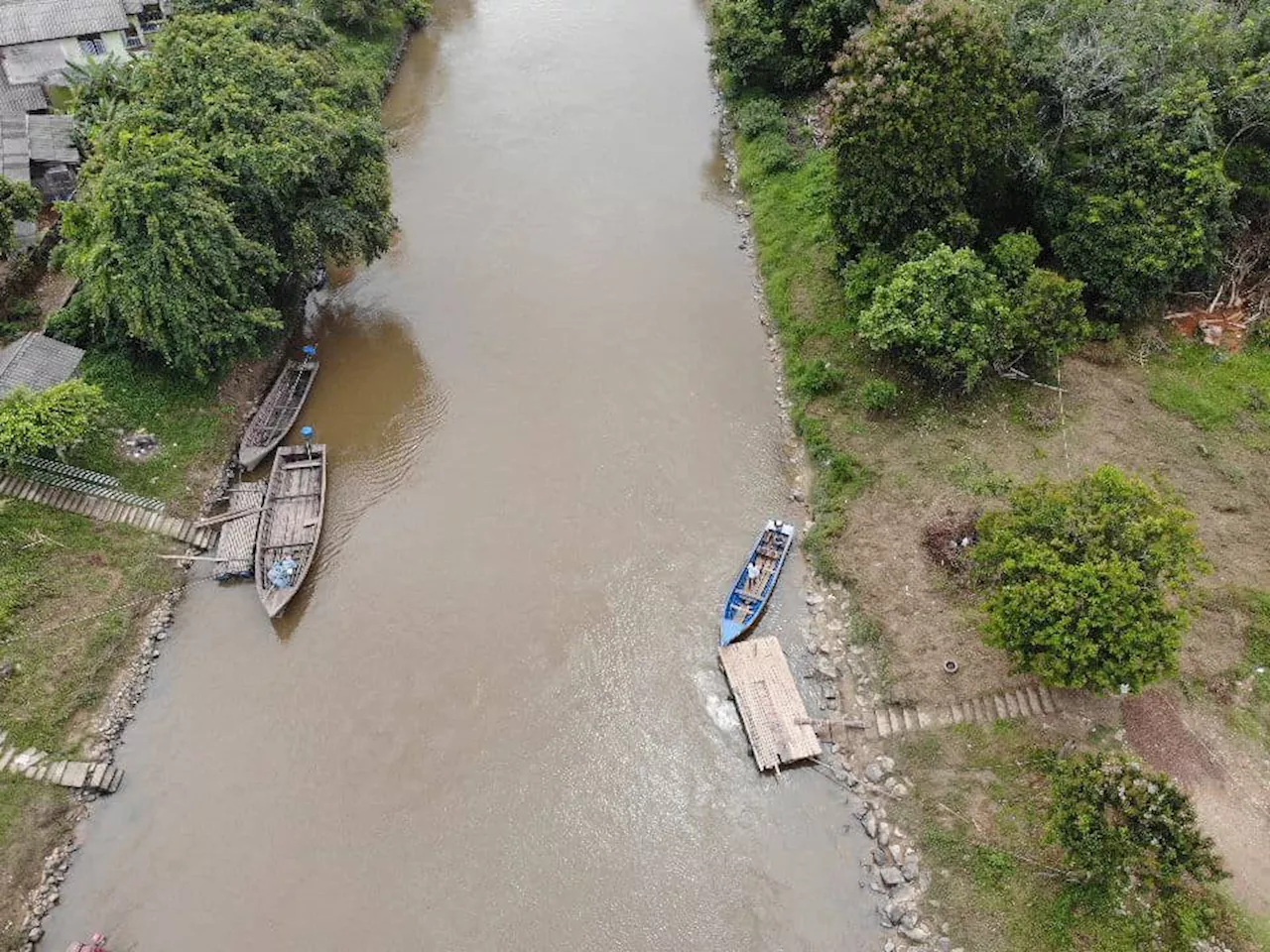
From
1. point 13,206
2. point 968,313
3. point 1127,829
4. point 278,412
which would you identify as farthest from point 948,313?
point 13,206

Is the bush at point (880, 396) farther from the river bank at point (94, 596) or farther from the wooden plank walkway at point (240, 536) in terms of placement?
the river bank at point (94, 596)

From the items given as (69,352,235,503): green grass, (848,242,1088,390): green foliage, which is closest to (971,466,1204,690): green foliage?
(848,242,1088,390): green foliage

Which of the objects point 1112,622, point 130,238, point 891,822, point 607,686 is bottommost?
point 891,822

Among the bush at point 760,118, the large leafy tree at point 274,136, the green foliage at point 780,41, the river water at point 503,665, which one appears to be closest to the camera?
the river water at point 503,665

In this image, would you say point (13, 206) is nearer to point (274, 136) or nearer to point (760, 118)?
point (274, 136)

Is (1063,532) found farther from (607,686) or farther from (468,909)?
(468,909)

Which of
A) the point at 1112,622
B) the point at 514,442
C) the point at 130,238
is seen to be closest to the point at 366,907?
the point at 514,442

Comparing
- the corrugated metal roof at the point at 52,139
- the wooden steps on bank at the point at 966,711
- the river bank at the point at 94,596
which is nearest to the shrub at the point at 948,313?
the wooden steps on bank at the point at 966,711
